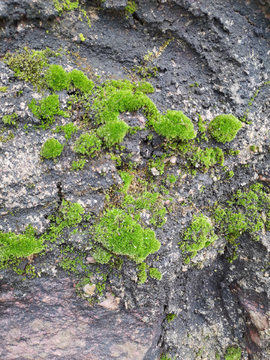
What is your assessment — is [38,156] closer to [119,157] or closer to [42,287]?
[119,157]

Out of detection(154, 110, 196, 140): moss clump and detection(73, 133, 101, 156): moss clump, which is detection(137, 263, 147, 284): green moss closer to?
detection(73, 133, 101, 156): moss clump

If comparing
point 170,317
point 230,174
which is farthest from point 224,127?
point 170,317

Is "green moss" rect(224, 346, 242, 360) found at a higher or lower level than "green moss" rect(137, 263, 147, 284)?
lower

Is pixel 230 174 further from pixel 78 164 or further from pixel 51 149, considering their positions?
pixel 51 149

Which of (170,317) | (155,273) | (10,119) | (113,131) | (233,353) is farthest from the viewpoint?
(233,353)

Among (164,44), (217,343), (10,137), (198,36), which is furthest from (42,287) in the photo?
(198,36)

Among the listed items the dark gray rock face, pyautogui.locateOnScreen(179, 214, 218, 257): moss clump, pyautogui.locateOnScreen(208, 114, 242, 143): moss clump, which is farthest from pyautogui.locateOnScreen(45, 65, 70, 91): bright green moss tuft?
pyautogui.locateOnScreen(179, 214, 218, 257): moss clump

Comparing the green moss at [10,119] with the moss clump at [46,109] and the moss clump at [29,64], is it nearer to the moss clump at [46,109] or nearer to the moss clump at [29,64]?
the moss clump at [46,109]
